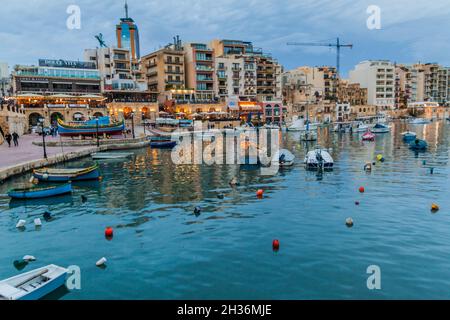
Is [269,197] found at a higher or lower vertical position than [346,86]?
lower

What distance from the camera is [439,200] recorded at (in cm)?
2259

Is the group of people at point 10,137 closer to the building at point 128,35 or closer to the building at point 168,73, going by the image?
the building at point 168,73

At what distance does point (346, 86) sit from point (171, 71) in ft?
275

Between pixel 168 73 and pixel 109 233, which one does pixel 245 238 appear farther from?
pixel 168 73

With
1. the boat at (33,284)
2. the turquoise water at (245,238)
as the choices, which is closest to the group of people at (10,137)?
the turquoise water at (245,238)

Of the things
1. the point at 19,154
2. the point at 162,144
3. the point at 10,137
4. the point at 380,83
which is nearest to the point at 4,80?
the point at 10,137

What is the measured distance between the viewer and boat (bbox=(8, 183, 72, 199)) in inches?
945

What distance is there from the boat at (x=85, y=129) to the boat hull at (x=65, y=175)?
2470 cm

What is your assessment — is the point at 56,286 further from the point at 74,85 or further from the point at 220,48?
the point at 220,48

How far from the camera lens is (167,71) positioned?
92.9m

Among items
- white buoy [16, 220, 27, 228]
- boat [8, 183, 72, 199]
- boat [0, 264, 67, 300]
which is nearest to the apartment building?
boat [8, 183, 72, 199]

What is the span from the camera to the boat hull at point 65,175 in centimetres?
2911

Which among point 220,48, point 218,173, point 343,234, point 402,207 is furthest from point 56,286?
point 220,48

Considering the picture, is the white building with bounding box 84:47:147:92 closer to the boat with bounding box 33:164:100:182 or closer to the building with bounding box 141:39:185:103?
the building with bounding box 141:39:185:103
